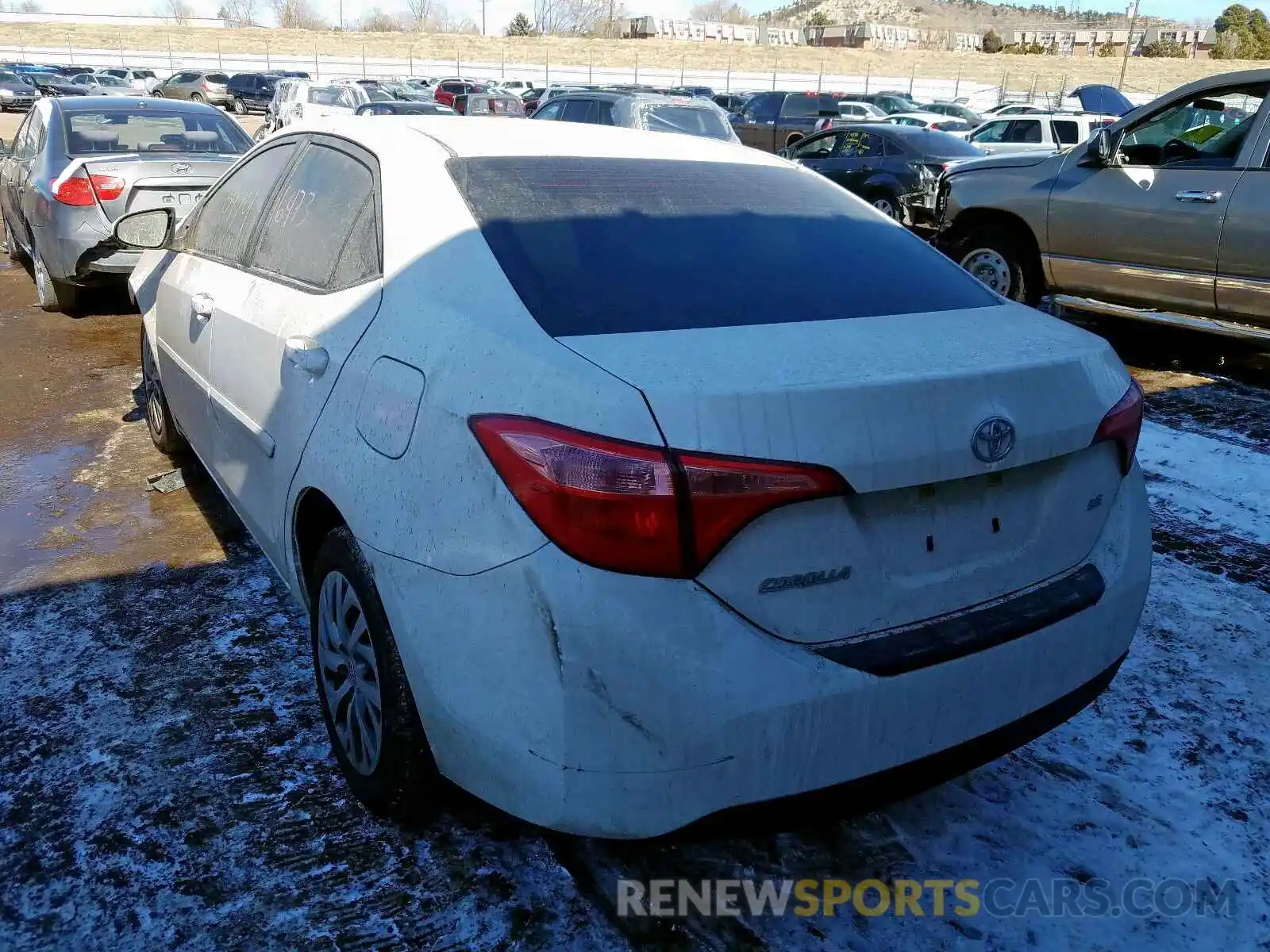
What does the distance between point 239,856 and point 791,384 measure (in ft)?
5.46

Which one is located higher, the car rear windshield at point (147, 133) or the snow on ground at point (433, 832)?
the car rear windshield at point (147, 133)

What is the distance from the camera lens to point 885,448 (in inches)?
72.1

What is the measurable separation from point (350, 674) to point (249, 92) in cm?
4197

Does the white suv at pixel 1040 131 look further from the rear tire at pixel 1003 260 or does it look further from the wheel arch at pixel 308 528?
the wheel arch at pixel 308 528

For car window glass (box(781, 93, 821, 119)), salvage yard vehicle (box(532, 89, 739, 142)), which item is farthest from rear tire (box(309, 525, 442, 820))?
car window glass (box(781, 93, 821, 119))

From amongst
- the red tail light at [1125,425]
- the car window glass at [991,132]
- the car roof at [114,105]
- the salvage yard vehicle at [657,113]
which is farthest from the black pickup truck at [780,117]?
the red tail light at [1125,425]

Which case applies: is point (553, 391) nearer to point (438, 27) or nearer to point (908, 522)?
point (908, 522)

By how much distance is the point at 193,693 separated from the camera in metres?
3.00

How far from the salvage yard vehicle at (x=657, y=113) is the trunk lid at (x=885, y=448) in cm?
1057

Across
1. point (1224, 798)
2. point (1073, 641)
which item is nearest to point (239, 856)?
point (1073, 641)

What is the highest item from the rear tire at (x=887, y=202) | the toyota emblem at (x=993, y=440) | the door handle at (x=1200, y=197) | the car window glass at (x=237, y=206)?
the car window glass at (x=237, y=206)

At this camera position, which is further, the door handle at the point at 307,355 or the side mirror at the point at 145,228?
the side mirror at the point at 145,228

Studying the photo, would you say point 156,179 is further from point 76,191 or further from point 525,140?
point 525,140

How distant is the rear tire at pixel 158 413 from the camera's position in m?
4.59
